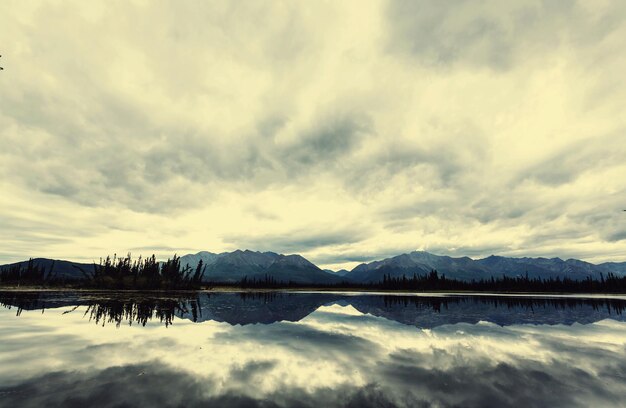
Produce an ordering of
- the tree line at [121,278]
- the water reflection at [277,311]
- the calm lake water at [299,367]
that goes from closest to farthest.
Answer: the calm lake water at [299,367], the water reflection at [277,311], the tree line at [121,278]

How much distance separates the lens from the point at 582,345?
22.1 m

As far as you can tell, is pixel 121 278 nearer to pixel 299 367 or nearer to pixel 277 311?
pixel 277 311

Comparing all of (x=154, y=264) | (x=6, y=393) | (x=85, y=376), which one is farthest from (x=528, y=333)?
(x=154, y=264)

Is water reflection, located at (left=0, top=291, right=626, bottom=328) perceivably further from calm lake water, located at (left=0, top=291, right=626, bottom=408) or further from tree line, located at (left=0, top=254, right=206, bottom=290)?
tree line, located at (left=0, top=254, right=206, bottom=290)

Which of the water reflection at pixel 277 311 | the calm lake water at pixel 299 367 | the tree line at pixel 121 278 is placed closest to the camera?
the calm lake water at pixel 299 367

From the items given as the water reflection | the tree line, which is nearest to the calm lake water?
the water reflection

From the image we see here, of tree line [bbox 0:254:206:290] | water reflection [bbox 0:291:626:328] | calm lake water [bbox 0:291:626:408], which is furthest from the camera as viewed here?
tree line [bbox 0:254:206:290]

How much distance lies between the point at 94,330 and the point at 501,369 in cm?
2741

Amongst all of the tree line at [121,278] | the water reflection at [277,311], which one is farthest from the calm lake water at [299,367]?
the tree line at [121,278]

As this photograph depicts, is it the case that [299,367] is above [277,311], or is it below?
above

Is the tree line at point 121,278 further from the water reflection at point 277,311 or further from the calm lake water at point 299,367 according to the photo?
the calm lake water at point 299,367

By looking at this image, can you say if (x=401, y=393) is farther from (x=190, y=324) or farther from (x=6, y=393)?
(x=190, y=324)

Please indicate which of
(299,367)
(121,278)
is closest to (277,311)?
(299,367)

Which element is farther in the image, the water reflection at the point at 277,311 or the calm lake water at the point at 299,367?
the water reflection at the point at 277,311
